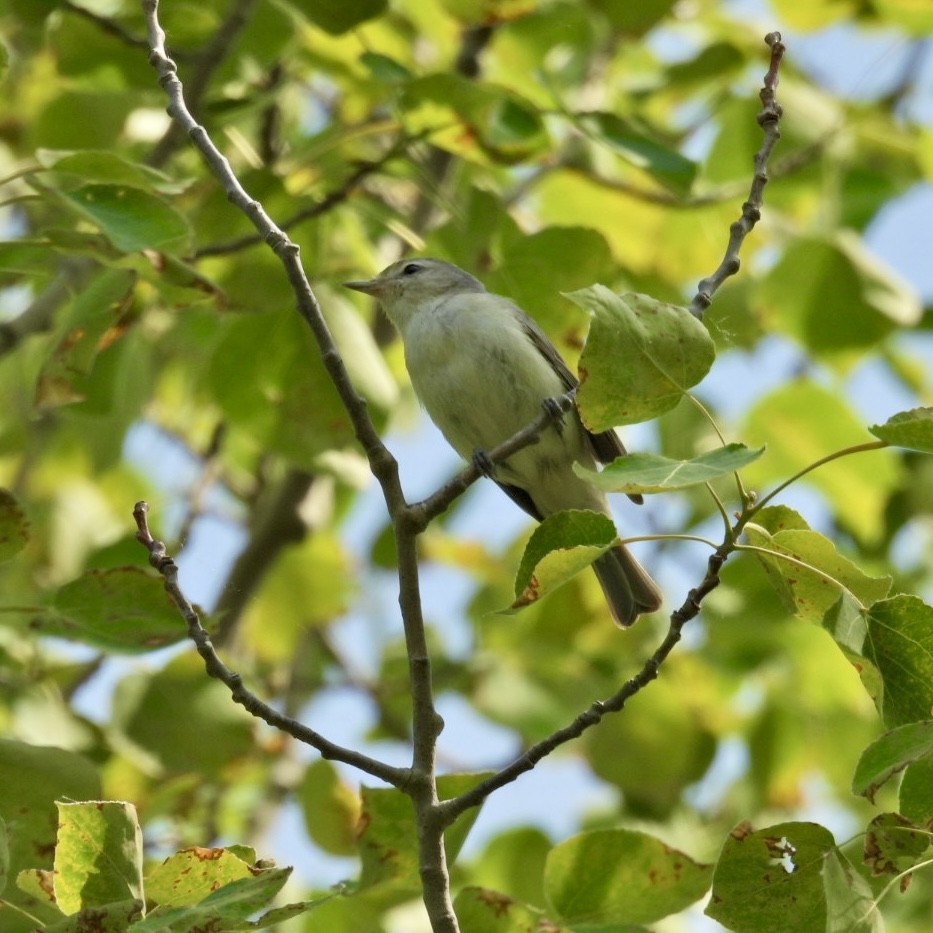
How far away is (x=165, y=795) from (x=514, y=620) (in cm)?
209

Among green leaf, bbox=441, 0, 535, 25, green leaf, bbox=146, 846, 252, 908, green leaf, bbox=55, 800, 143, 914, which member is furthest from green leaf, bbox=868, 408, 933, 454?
green leaf, bbox=441, 0, 535, 25

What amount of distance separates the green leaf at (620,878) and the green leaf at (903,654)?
649 mm

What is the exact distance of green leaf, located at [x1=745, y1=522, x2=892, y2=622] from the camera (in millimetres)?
2344

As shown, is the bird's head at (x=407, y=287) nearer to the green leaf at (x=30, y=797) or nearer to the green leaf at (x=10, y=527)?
the green leaf at (x=10, y=527)

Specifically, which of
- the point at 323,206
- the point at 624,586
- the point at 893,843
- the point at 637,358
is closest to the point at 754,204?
the point at 637,358

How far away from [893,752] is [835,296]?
2.90 meters

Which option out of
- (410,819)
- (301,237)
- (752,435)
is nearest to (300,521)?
(301,237)

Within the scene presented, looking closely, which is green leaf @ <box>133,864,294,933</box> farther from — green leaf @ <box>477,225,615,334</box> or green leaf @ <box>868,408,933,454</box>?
green leaf @ <box>477,225,615,334</box>

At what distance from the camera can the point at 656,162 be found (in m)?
4.00

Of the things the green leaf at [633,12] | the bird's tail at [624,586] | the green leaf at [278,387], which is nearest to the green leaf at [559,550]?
the green leaf at [278,387]

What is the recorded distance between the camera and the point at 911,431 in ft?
7.11

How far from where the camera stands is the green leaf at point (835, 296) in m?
4.76

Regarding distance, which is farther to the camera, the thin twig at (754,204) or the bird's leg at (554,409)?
the bird's leg at (554,409)

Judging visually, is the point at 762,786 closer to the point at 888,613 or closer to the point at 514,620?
the point at 514,620
